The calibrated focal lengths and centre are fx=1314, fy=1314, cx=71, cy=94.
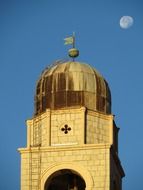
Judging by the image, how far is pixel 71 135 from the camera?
74.5 metres

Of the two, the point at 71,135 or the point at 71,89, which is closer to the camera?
the point at 71,135

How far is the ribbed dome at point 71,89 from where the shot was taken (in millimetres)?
75562

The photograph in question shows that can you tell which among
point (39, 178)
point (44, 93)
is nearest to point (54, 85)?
point (44, 93)

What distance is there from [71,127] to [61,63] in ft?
15.5

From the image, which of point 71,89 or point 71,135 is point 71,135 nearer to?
point 71,135

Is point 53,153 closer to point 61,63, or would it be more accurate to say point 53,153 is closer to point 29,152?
point 29,152

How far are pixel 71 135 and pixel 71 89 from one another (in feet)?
9.50

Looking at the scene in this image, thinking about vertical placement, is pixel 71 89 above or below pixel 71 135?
above

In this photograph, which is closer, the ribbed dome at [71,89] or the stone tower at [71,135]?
the stone tower at [71,135]

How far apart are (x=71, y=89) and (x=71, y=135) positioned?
290 cm

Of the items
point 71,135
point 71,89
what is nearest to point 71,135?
point 71,135

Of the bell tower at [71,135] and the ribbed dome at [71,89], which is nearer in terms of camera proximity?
the bell tower at [71,135]

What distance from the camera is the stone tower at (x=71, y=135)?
73562 mm

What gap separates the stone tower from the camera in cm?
7356
